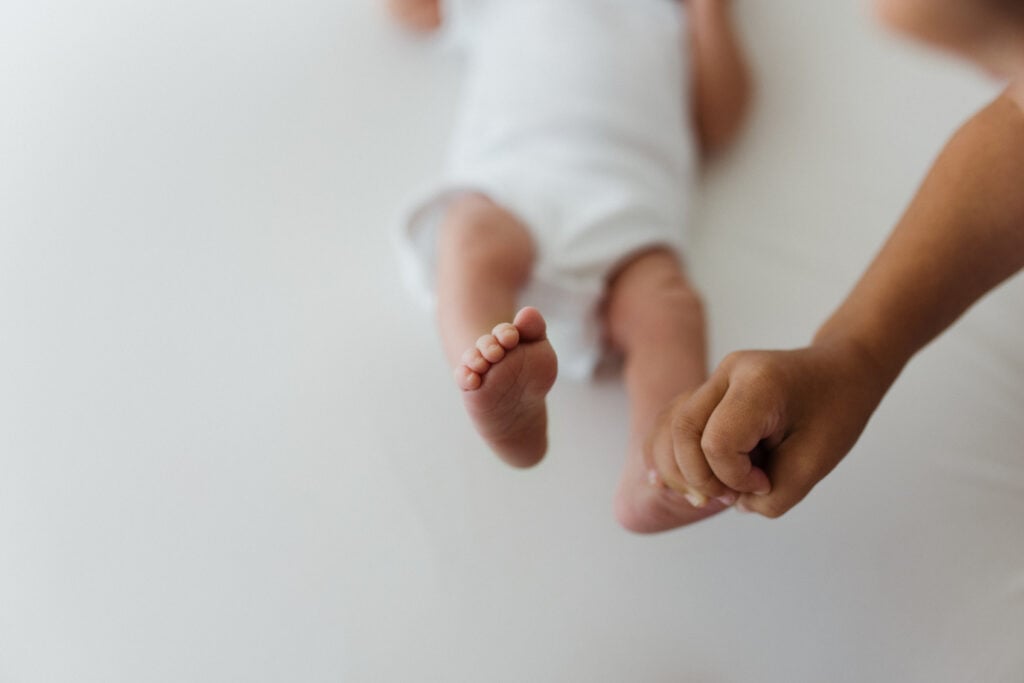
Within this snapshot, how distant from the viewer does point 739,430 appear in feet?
1.87

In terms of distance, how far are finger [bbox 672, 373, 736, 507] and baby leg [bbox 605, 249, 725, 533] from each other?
35 millimetres

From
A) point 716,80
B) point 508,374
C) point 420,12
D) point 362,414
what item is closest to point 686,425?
point 508,374

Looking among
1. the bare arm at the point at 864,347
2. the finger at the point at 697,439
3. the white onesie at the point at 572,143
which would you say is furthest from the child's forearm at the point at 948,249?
the white onesie at the point at 572,143

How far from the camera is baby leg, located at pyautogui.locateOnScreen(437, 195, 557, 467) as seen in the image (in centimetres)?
57

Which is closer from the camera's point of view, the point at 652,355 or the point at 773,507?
the point at 773,507

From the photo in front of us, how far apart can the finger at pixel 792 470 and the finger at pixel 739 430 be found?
17 mm

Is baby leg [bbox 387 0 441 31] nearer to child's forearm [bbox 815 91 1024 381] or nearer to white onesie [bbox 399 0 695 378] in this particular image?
white onesie [bbox 399 0 695 378]

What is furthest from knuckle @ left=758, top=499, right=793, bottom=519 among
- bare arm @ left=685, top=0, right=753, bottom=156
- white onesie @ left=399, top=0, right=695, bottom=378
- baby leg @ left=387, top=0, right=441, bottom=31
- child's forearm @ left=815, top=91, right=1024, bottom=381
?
baby leg @ left=387, top=0, right=441, bottom=31

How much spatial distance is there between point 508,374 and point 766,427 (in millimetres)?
155

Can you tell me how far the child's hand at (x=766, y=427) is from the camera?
575 millimetres

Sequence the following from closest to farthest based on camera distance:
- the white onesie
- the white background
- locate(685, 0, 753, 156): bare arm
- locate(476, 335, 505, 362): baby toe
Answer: locate(476, 335, 505, 362): baby toe < the white background < the white onesie < locate(685, 0, 753, 156): bare arm

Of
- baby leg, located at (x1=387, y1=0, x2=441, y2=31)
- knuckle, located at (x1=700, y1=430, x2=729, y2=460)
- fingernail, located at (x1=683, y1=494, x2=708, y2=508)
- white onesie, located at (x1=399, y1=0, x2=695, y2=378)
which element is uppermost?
baby leg, located at (x1=387, y1=0, x2=441, y2=31)

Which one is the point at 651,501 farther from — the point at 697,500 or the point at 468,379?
the point at 468,379

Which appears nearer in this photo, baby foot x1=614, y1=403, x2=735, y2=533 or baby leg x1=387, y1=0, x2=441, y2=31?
baby foot x1=614, y1=403, x2=735, y2=533
